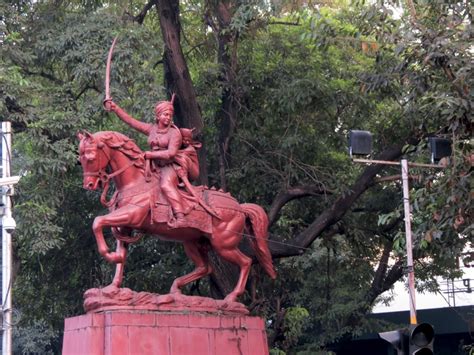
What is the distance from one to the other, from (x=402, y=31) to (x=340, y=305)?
965cm

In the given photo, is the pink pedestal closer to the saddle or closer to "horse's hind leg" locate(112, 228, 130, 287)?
"horse's hind leg" locate(112, 228, 130, 287)

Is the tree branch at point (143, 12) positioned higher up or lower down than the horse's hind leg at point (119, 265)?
higher up

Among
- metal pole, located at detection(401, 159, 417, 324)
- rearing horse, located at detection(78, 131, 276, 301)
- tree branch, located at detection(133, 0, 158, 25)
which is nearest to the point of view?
metal pole, located at detection(401, 159, 417, 324)

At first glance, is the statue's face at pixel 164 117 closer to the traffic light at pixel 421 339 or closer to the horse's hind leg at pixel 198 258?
the horse's hind leg at pixel 198 258

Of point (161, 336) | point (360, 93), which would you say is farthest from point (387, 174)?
point (161, 336)

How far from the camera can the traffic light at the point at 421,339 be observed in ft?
31.9

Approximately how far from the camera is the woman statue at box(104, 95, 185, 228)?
13609 millimetres

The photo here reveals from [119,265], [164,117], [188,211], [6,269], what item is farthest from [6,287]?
[164,117]

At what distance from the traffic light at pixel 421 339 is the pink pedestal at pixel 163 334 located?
4286 millimetres

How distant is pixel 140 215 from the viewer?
13.4 metres

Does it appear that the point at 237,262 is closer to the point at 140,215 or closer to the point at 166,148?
the point at 140,215

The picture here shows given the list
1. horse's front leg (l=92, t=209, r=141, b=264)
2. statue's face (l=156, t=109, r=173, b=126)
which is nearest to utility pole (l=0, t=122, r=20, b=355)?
horse's front leg (l=92, t=209, r=141, b=264)

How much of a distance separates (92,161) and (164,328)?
2.35 m

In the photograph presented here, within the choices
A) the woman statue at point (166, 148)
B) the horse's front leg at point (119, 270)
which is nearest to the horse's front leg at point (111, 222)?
the horse's front leg at point (119, 270)
